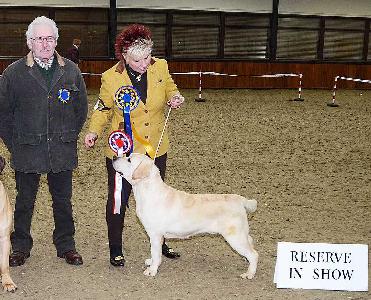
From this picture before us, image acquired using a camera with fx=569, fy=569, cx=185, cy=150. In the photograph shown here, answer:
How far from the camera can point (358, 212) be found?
582 centimetres

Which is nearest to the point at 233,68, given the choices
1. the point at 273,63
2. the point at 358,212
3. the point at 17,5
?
the point at 273,63

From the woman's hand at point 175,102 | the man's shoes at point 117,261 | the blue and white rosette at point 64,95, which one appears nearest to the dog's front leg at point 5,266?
the man's shoes at point 117,261

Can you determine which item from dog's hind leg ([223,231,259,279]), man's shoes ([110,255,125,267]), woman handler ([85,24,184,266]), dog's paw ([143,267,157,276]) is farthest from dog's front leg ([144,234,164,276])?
dog's hind leg ([223,231,259,279])

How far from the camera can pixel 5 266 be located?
3947mm

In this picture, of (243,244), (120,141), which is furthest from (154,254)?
(120,141)

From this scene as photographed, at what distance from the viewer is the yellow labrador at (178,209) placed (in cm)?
397

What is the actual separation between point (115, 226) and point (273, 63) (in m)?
14.1

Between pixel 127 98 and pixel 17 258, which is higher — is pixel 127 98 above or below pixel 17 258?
above

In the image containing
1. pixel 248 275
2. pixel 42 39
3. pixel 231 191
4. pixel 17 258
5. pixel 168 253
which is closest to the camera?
pixel 42 39

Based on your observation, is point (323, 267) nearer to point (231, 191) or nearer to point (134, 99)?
point (134, 99)

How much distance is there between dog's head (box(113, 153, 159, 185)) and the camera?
3941mm

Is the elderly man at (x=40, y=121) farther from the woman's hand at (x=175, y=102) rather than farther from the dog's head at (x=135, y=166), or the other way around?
the woman's hand at (x=175, y=102)

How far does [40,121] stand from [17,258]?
1.10 meters

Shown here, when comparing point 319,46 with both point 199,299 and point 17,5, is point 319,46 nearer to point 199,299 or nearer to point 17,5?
point 17,5
